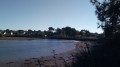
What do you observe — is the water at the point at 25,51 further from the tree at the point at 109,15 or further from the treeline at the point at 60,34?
A: the treeline at the point at 60,34

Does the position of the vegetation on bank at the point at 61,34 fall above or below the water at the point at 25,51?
above

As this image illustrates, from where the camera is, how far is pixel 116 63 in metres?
4.76

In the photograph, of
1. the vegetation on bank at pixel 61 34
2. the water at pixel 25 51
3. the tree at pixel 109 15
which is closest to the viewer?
the tree at pixel 109 15

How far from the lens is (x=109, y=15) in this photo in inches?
596

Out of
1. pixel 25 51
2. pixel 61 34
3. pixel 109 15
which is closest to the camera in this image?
pixel 109 15

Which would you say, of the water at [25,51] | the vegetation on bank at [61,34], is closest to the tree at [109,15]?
the water at [25,51]

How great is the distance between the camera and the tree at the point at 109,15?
46.6ft

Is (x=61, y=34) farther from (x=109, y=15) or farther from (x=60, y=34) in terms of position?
(x=109, y=15)

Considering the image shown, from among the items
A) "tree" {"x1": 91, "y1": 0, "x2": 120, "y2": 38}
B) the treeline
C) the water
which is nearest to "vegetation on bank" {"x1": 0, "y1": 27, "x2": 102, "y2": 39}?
the treeline

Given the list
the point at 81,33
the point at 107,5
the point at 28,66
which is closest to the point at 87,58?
the point at 107,5

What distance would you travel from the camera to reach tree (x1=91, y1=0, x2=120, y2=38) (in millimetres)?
14202

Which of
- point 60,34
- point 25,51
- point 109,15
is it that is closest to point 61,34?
point 60,34

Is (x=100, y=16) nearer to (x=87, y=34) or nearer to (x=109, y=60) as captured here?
(x=109, y=60)

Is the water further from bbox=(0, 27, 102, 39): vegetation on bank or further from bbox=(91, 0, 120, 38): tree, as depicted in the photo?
bbox=(0, 27, 102, 39): vegetation on bank
